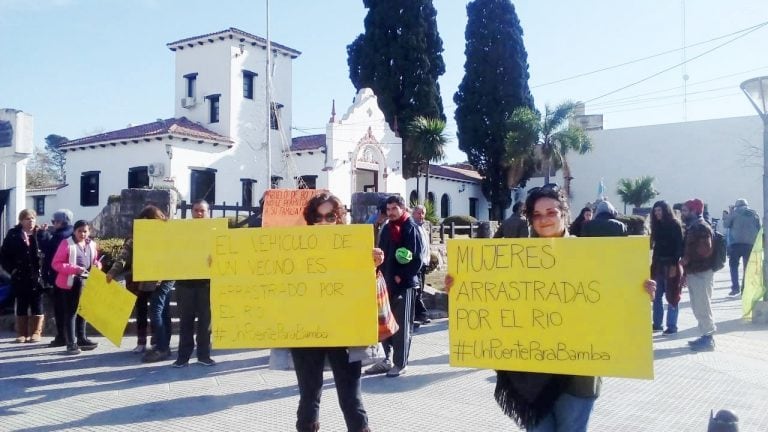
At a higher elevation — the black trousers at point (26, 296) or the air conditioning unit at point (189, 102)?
the air conditioning unit at point (189, 102)

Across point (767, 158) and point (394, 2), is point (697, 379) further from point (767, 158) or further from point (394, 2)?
point (394, 2)

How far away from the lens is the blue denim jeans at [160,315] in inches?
306

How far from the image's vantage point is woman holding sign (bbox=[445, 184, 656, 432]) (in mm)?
3191

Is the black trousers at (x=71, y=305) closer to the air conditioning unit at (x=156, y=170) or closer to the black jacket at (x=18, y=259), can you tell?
the black jacket at (x=18, y=259)

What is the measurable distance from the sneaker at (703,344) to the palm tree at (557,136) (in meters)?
27.9

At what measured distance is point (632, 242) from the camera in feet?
10.8

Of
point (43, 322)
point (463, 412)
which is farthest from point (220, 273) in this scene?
point (43, 322)

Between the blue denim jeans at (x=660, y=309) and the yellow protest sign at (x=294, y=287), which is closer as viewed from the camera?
the yellow protest sign at (x=294, y=287)

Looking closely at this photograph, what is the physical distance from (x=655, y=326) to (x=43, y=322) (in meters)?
8.72

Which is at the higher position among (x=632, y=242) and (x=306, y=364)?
(x=632, y=242)

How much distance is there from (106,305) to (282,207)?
97.0 inches

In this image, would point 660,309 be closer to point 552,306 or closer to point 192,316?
point 192,316

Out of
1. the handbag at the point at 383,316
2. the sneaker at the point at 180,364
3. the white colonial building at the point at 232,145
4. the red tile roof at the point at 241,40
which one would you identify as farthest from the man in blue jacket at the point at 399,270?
the red tile roof at the point at 241,40

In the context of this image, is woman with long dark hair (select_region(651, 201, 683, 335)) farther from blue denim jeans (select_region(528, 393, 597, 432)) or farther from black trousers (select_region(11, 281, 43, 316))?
black trousers (select_region(11, 281, 43, 316))
